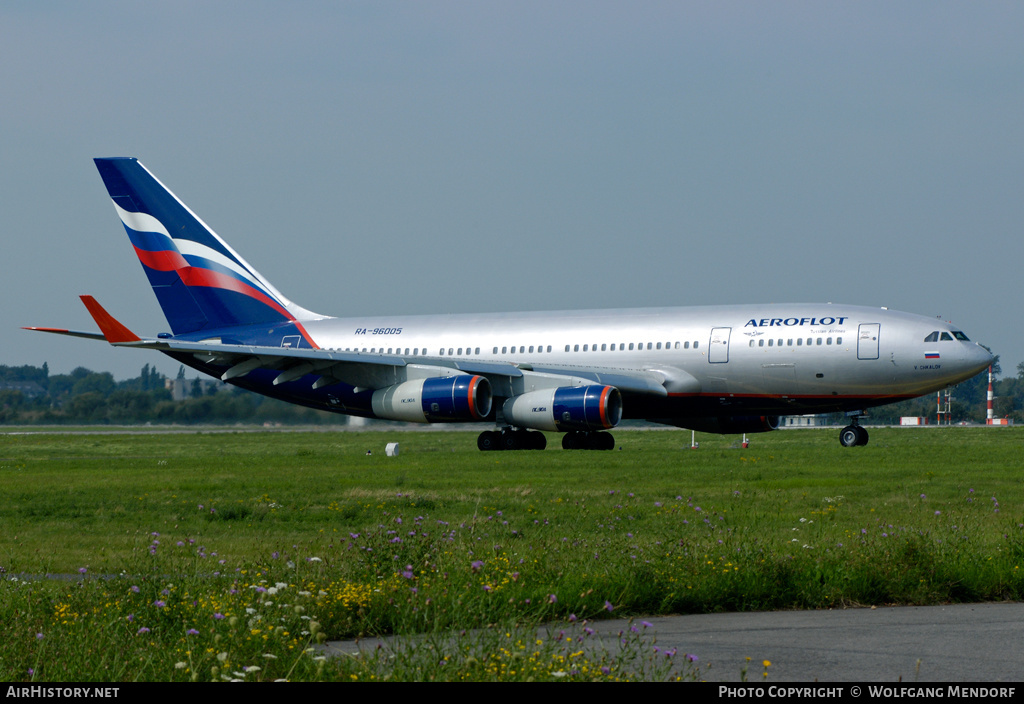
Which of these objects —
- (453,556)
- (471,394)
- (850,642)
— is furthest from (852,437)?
(850,642)

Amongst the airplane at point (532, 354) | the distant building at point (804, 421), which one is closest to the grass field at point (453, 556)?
the airplane at point (532, 354)

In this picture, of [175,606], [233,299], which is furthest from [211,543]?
[233,299]

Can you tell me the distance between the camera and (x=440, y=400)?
31.1 metres

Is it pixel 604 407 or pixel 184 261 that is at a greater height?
pixel 184 261

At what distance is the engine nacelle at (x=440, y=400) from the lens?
101ft

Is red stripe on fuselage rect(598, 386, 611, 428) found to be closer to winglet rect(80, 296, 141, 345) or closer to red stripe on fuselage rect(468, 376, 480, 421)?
red stripe on fuselage rect(468, 376, 480, 421)

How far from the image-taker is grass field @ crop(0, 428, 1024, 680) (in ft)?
21.8

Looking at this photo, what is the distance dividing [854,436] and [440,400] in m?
11.0

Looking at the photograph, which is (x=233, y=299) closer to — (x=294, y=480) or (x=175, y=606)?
(x=294, y=480)

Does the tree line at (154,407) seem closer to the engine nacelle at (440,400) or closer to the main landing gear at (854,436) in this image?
the engine nacelle at (440,400)

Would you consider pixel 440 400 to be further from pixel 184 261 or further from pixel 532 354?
pixel 184 261

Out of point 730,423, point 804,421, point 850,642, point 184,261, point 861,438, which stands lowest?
point 804,421

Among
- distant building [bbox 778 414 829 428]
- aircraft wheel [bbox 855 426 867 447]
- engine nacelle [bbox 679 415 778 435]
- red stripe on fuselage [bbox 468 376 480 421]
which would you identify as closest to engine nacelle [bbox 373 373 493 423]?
red stripe on fuselage [bbox 468 376 480 421]

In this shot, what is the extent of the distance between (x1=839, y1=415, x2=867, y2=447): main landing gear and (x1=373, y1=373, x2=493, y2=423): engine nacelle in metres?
9.54
